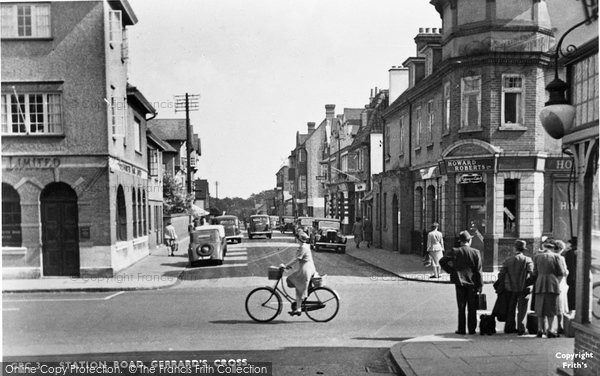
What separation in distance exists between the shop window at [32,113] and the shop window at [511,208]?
13.6m

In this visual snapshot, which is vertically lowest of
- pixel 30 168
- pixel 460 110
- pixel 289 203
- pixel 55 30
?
pixel 289 203

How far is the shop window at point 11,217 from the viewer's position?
46.5 feet

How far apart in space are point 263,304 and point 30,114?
8862 mm

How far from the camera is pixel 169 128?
1833 inches

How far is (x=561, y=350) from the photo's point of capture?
731cm

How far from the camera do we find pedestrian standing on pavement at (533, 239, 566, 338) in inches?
318

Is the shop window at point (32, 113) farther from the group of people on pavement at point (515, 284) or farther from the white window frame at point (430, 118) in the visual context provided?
the white window frame at point (430, 118)

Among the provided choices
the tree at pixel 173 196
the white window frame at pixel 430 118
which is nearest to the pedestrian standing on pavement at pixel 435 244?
the white window frame at pixel 430 118

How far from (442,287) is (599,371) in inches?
347

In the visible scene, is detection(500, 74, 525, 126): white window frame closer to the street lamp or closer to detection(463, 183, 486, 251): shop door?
detection(463, 183, 486, 251): shop door

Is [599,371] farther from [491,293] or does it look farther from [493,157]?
[493,157]

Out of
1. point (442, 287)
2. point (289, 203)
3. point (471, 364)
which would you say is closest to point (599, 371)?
point (471, 364)

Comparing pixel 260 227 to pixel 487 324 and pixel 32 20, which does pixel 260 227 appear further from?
pixel 487 324

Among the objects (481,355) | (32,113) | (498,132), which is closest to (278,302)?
(481,355)
